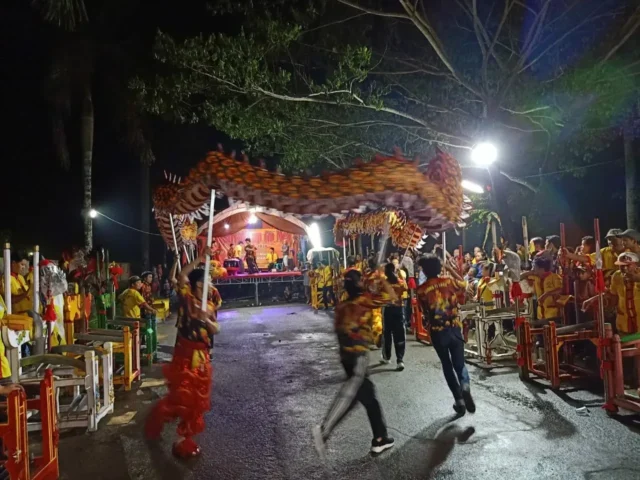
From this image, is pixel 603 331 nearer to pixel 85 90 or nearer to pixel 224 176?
pixel 224 176

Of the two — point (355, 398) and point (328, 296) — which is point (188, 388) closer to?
point (355, 398)

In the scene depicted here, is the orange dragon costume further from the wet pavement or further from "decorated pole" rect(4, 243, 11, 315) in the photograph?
"decorated pole" rect(4, 243, 11, 315)

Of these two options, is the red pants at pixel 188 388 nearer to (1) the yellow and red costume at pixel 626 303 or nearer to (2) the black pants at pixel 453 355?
(2) the black pants at pixel 453 355

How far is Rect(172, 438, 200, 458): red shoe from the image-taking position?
5203mm

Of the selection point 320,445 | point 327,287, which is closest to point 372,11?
point 320,445

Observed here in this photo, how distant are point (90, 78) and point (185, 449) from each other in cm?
1622

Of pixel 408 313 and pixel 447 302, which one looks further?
pixel 408 313

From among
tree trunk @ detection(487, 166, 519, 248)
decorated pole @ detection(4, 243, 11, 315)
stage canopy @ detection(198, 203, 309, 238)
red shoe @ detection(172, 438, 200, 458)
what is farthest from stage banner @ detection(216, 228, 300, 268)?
red shoe @ detection(172, 438, 200, 458)

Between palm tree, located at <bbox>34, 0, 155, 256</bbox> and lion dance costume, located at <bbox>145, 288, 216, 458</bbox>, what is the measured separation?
14.0 metres

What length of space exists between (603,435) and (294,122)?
9925 mm

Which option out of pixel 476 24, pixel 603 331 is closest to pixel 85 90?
pixel 476 24

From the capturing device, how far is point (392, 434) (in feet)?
18.6

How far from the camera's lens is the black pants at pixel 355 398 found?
5.11m

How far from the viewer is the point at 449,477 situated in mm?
4574
